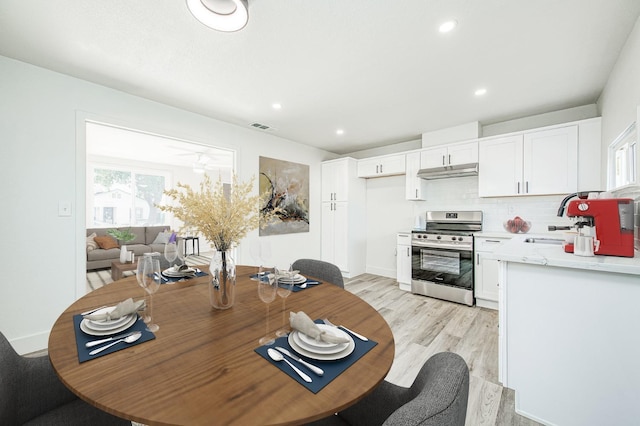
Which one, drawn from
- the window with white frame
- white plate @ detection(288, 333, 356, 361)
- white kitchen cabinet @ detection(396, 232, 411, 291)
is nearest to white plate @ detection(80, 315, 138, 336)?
white plate @ detection(288, 333, 356, 361)

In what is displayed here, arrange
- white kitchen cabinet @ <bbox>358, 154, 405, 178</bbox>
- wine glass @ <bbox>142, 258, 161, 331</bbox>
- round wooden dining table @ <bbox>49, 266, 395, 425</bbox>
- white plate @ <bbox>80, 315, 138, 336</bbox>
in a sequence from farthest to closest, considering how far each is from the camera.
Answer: white kitchen cabinet @ <bbox>358, 154, 405, 178</bbox>
wine glass @ <bbox>142, 258, 161, 331</bbox>
white plate @ <bbox>80, 315, 138, 336</bbox>
round wooden dining table @ <bbox>49, 266, 395, 425</bbox>

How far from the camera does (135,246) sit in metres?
5.77

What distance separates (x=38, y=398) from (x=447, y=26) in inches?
114

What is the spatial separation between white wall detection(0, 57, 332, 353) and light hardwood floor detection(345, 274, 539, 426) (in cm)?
316

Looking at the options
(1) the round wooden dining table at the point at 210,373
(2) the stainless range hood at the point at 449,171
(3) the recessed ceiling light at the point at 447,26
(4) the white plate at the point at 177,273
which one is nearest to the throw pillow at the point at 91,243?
(4) the white plate at the point at 177,273

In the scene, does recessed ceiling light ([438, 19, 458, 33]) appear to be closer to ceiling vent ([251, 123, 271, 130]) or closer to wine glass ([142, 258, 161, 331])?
wine glass ([142, 258, 161, 331])

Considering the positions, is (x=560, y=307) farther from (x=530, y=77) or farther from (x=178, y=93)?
(x=178, y=93)

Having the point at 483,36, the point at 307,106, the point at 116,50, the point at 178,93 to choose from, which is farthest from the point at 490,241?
the point at 116,50

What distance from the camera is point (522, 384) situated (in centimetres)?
155

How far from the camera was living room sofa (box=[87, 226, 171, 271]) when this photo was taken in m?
5.14

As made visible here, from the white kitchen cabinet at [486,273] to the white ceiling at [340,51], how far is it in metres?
1.69

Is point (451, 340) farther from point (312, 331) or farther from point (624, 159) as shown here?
point (312, 331)

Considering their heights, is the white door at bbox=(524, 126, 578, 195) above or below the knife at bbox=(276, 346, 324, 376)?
above

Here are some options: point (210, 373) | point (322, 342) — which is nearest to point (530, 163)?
point (322, 342)
